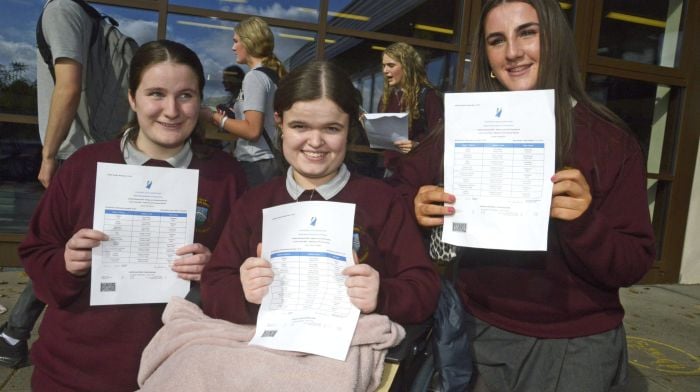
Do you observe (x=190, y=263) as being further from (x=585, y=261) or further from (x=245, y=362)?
(x=585, y=261)

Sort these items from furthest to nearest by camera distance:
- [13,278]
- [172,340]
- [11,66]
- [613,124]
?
[11,66], [13,278], [613,124], [172,340]

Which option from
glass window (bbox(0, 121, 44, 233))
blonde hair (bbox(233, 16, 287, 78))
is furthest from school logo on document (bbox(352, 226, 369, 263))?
glass window (bbox(0, 121, 44, 233))

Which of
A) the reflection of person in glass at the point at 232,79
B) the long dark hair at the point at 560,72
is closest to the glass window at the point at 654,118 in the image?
the reflection of person in glass at the point at 232,79

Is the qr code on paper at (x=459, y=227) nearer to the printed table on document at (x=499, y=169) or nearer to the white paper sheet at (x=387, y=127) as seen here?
the printed table on document at (x=499, y=169)

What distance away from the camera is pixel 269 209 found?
5.11ft

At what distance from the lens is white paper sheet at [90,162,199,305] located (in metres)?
1.68

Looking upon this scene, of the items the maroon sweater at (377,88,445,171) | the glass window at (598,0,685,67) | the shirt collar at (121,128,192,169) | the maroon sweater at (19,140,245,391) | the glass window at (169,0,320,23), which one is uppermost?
the glass window at (598,0,685,67)

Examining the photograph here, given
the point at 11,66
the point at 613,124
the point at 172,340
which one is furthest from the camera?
the point at 11,66

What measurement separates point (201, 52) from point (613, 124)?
11.9 feet

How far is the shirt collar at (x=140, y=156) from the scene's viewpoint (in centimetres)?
185

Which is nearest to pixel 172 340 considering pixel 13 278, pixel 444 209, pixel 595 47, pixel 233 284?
pixel 233 284

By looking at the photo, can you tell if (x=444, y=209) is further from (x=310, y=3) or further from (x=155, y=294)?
(x=310, y=3)

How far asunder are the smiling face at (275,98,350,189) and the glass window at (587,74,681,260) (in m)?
4.42

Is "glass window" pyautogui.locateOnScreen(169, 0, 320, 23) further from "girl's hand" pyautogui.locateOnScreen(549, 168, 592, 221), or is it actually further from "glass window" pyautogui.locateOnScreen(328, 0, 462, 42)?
"girl's hand" pyautogui.locateOnScreen(549, 168, 592, 221)
